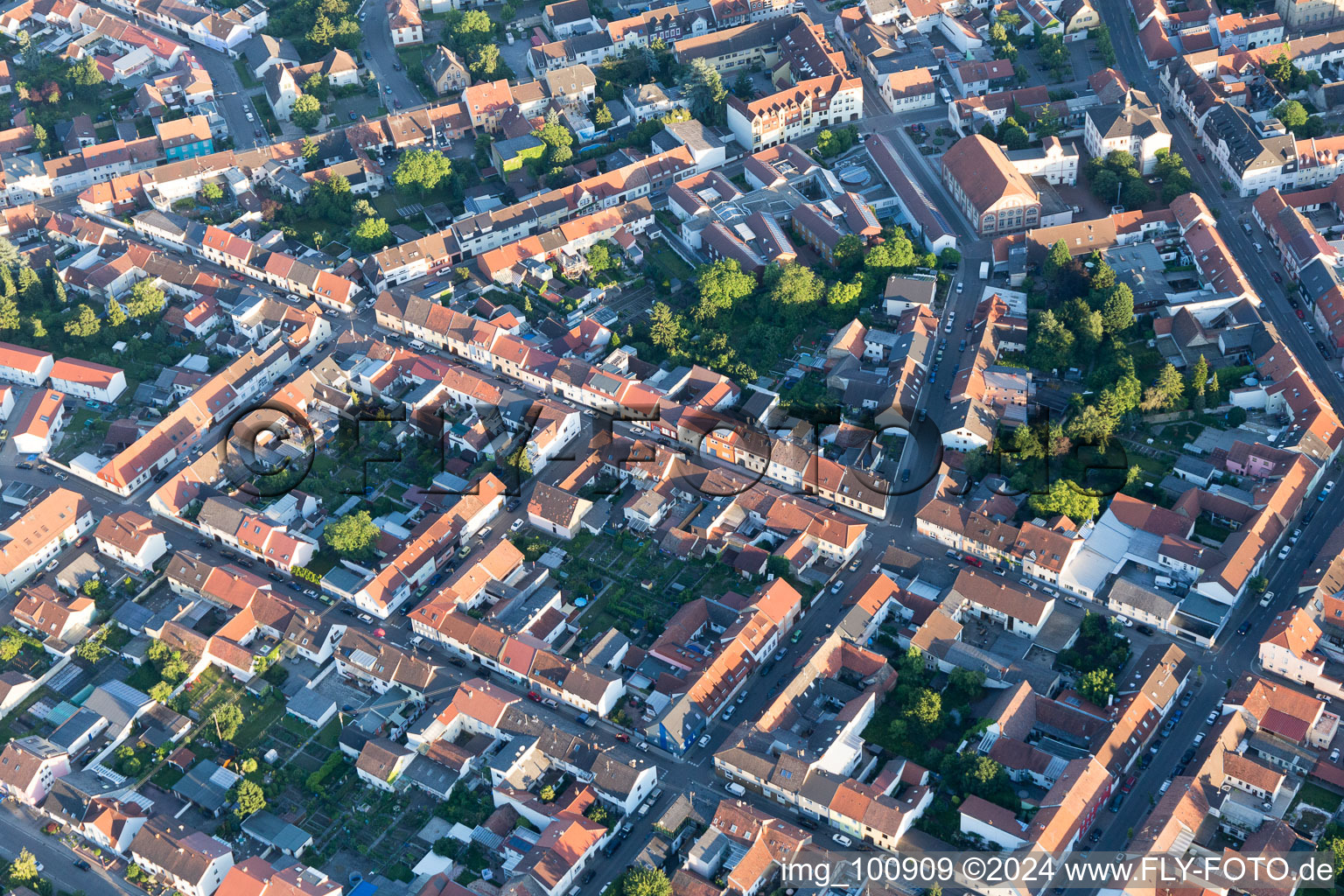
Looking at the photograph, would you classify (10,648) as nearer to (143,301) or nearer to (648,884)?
(143,301)

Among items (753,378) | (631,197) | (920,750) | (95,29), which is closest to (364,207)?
(631,197)

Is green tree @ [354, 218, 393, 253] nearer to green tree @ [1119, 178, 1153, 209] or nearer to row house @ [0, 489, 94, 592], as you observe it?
row house @ [0, 489, 94, 592]

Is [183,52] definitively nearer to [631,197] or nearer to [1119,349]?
[631,197]

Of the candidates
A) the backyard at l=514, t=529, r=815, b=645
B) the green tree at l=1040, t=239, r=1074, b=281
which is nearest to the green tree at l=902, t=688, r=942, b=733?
the backyard at l=514, t=529, r=815, b=645

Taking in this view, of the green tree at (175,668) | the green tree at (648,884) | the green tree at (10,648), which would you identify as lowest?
the green tree at (10,648)

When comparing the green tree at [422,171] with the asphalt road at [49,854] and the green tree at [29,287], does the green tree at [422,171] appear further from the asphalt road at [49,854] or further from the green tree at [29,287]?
the asphalt road at [49,854]

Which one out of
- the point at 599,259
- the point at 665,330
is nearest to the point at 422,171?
the point at 599,259

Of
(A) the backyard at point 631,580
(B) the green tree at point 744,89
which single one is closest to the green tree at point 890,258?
(B) the green tree at point 744,89

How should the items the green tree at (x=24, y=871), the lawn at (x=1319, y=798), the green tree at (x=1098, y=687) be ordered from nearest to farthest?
1. the lawn at (x=1319, y=798)
2. the green tree at (x=24, y=871)
3. the green tree at (x=1098, y=687)

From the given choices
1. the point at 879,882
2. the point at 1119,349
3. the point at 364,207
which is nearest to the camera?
the point at 879,882
